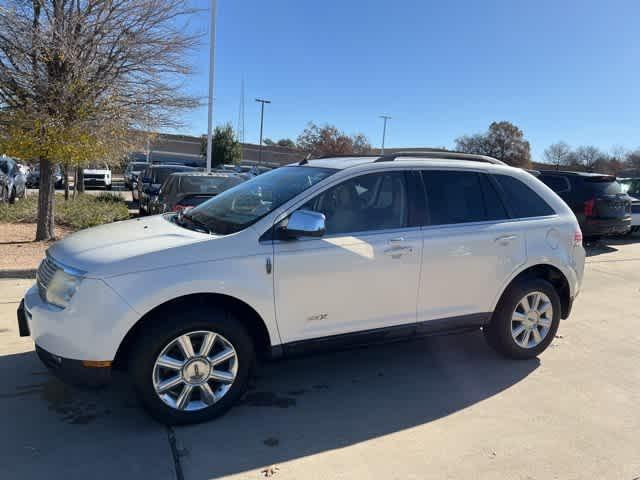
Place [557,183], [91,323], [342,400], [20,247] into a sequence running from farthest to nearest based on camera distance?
[557,183] → [20,247] → [342,400] → [91,323]

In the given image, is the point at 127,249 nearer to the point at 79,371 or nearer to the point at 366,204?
the point at 79,371

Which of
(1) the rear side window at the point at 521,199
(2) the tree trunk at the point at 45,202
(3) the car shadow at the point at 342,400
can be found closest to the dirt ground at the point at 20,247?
(2) the tree trunk at the point at 45,202

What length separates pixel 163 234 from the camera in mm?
3553

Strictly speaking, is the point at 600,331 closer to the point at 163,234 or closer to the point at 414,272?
the point at 414,272

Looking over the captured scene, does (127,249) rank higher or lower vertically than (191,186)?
lower

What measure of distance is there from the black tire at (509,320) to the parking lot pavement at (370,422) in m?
0.13

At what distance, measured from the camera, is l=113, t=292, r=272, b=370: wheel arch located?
3.21 m

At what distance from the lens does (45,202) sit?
9109 mm

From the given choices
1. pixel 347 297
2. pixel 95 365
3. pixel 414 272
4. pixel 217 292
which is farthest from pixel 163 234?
pixel 414 272

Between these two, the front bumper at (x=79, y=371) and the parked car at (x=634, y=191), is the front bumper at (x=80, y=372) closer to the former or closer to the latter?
the front bumper at (x=79, y=371)

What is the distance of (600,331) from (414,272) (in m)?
3.04

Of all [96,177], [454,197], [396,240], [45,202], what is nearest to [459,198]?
[454,197]

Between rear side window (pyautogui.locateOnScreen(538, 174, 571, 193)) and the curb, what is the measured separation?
1003 centimetres

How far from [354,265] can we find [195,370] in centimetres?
Result: 130
